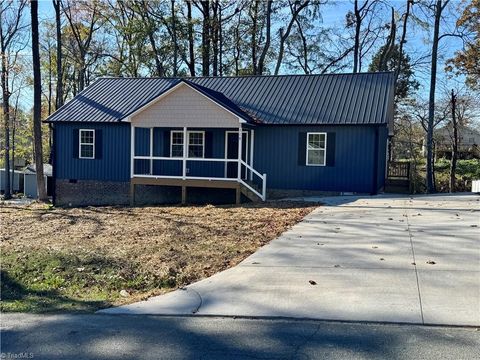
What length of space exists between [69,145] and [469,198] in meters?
15.8

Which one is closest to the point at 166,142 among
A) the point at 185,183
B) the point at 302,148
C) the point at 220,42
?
the point at 185,183

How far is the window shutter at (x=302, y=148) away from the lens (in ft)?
61.7

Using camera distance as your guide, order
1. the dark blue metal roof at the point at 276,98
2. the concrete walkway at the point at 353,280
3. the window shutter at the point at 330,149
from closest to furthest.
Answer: the concrete walkway at the point at 353,280 < the window shutter at the point at 330,149 < the dark blue metal roof at the point at 276,98

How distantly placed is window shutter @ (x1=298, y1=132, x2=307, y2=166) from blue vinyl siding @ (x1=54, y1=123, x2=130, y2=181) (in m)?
7.01

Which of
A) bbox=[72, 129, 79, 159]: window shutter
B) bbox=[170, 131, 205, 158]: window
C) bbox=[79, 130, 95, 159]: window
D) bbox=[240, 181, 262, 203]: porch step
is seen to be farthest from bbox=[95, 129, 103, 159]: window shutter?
bbox=[240, 181, 262, 203]: porch step

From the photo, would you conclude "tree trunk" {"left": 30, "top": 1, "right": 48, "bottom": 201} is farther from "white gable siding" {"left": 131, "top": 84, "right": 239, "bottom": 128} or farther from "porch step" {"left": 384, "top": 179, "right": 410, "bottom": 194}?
"porch step" {"left": 384, "top": 179, "right": 410, "bottom": 194}

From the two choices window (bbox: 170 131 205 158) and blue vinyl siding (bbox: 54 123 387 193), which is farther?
window (bbox: 170 131 205 158)

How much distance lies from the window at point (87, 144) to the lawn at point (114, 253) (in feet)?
26.3

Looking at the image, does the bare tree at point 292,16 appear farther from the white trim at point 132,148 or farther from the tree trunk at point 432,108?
the white trim at point 132,148

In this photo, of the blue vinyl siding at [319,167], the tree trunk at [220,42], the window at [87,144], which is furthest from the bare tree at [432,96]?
the window at [87,144]

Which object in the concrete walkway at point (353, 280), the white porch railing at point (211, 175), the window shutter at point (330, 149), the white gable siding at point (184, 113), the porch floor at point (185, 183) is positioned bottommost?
the concrete walkway at point (353, 280)

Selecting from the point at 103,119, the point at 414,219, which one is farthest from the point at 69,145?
the point at 414,219

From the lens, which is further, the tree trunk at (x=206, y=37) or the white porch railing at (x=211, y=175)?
the tree trunk at (x=206, y=37)

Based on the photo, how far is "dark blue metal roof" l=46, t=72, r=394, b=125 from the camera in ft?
61.0
